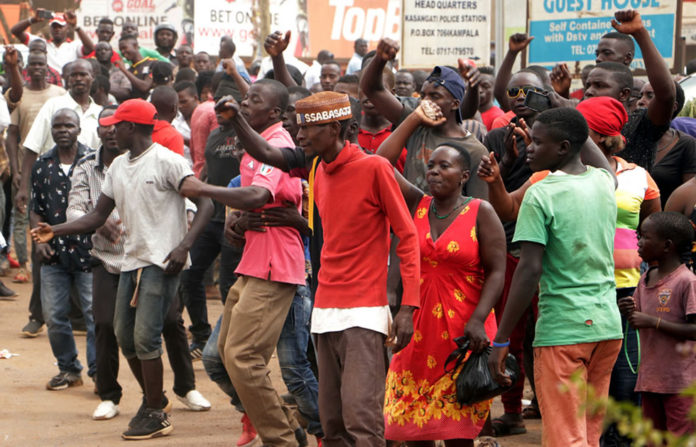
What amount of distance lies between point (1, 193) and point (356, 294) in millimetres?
7441

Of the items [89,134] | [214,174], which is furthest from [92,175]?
[89,134]

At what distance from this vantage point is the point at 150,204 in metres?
6.95

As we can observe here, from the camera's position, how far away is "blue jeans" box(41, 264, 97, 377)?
841 centimetres

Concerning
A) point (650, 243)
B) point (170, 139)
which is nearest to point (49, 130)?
point (170, 139)

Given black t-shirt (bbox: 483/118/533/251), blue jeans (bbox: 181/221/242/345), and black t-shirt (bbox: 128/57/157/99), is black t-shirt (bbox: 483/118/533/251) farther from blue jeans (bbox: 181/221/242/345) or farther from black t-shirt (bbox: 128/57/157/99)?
black t-shirt (bbox: 128/57/157/99)

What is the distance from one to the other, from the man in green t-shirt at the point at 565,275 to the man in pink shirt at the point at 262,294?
1.75 metres

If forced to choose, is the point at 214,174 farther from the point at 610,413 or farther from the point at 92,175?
the point at 610,413

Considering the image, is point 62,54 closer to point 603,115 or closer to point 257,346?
point 257,346

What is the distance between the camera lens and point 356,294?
5.01 m

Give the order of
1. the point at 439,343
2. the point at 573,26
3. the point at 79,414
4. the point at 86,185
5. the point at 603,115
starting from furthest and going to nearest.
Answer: the point at 573,26 → the point at 86,185 → the point at 79,414 → the point at 603,115 → the point at 439,343

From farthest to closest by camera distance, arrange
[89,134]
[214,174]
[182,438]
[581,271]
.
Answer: [89,134] → [214,174] → [182,438] → [581,271]

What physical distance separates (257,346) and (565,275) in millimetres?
2112

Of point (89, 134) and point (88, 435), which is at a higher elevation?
point (89, 134)

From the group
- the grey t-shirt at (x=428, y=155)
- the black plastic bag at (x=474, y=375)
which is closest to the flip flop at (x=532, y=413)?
the grey t-shirt at (x=428, y=155)
